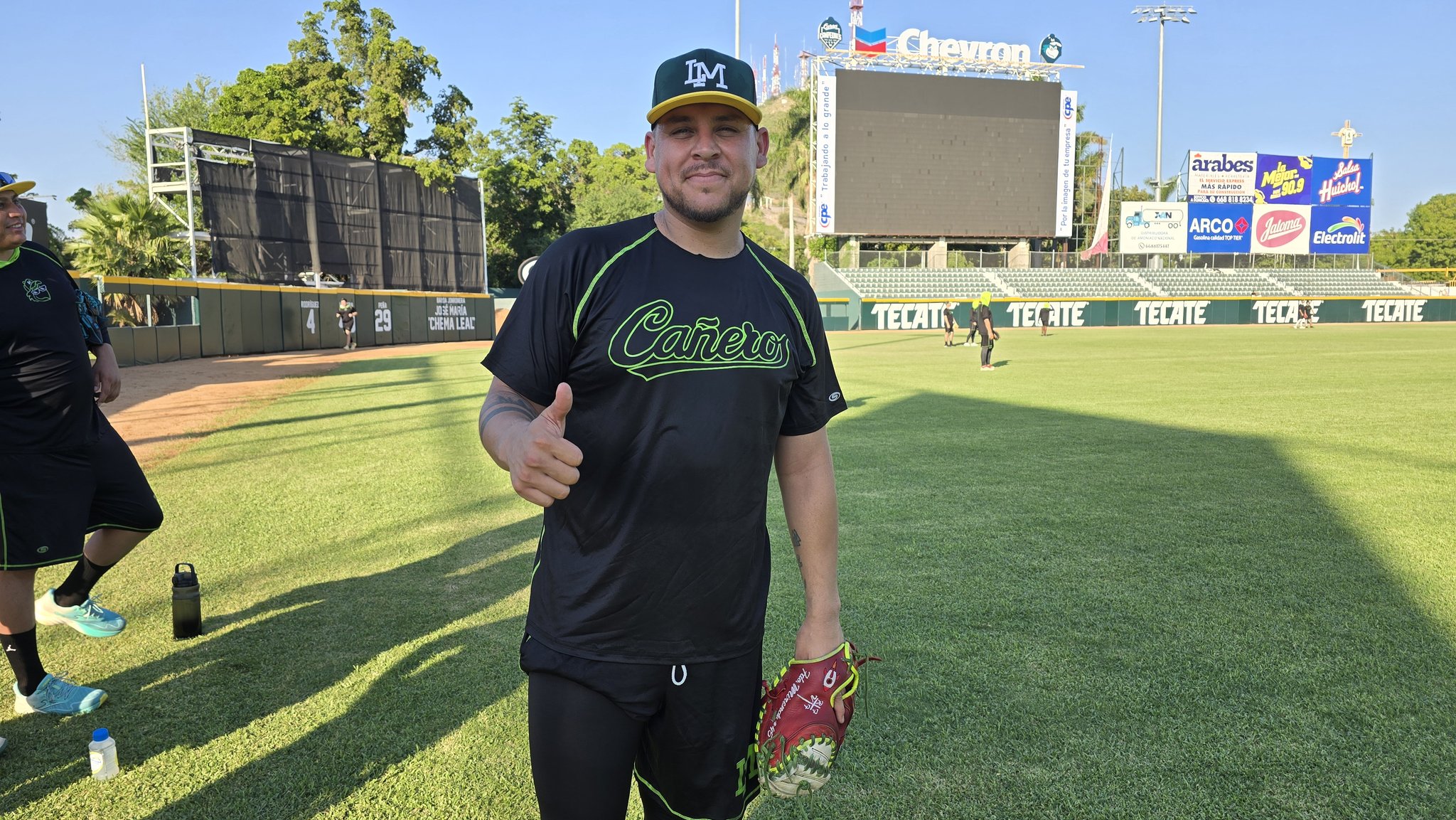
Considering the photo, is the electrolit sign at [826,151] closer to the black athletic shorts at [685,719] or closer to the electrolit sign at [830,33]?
the electrolit sign at [830,33]

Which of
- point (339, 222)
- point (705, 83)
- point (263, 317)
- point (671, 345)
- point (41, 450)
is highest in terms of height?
point (339, 222)

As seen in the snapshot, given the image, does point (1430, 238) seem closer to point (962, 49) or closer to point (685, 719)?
point (962, 49)

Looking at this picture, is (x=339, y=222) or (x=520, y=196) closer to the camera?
(x=339, y=222)

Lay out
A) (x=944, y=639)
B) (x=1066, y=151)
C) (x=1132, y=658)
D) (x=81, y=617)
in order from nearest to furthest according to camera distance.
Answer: (x=1132, y=658) → (x=944, y=639) → (x=81, y=617) → (x=1066, y=151)

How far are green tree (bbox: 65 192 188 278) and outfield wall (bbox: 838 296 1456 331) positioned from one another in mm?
27669

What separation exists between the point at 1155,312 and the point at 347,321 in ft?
128

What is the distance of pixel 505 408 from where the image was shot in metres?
1.94

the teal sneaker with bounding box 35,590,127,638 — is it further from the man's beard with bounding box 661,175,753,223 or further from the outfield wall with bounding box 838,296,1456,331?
the outfield wall with bounding box 838,296,1456,331

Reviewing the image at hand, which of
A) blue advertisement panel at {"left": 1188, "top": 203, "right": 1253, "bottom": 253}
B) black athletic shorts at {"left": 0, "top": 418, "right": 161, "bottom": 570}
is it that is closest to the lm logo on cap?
black athletic shorts at {"left": 0, "top": 418, "right": 161, "bottom": 570}

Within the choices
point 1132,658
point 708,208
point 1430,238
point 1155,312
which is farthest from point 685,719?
point 1430,238

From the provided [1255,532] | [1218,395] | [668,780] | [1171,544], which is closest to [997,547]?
[1171,544]

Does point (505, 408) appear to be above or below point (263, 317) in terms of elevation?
below

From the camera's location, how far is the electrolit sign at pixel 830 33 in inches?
1966

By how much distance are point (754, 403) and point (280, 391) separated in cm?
1730
